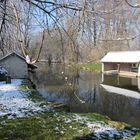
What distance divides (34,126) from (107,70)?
132ft

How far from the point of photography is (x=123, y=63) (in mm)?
47750

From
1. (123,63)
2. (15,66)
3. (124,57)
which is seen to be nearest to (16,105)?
(15,66)

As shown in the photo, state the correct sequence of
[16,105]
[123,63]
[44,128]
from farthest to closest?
[123,63] → [16,105] → [44,128]

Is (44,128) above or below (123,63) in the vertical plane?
below

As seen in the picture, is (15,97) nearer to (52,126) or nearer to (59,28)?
(52,126)

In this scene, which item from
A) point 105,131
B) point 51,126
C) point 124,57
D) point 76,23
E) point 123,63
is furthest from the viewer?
point 123,63

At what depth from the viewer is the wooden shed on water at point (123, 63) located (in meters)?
44.2

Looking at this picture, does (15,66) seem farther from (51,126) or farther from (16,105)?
(51,126)

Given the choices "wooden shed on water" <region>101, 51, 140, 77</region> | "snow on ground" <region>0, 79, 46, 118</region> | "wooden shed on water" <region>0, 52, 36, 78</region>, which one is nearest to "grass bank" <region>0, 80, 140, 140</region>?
"snow on ground" <region>0, 79, 46, 118</region>

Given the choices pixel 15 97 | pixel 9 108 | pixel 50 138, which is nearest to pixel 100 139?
pixel 50 138

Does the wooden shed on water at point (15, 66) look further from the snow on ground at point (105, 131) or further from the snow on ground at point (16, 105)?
the snow on ground at point (105, 131)

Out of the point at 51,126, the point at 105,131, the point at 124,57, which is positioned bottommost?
the point at 105,131

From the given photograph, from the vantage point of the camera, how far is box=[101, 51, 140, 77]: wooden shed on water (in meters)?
44.2

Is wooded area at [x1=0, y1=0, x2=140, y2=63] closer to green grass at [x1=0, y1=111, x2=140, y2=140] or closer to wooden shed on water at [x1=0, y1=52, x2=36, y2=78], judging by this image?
green grass at [x1=0, y1=111, x2=140, y2=140]
